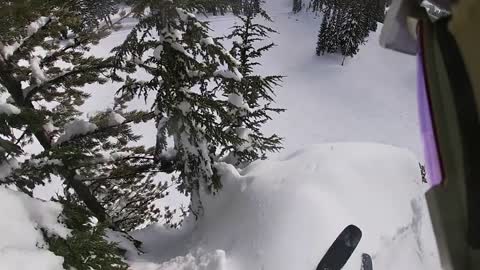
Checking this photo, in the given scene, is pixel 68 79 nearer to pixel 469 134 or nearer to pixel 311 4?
pixel 469 134

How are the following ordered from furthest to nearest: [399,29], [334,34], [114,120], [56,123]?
[334,34] < [56,123] < [114,120] < [399,29]

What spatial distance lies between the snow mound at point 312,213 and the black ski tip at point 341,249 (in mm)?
123

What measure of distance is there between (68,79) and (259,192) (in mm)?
4272

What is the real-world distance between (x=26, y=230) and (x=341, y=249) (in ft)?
13.0

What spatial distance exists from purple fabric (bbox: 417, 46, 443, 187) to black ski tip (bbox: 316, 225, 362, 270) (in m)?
4.47

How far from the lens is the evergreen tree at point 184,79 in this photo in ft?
21.5

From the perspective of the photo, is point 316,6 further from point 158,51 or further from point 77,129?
point 77,129

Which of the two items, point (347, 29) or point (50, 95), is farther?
point (347, 29)

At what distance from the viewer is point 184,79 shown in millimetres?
7023

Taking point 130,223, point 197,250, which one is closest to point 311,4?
point 130,223

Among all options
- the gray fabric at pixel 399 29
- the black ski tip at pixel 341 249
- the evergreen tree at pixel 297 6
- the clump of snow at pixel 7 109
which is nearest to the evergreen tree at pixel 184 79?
the clump of snow at pixel 7 109

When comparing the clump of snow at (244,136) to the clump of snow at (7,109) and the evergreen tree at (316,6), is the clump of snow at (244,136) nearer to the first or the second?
the clump of snow at (7,109)

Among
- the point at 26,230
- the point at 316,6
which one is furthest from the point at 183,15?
the point at 316,6

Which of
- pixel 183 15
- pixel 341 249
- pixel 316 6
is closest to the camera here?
pixel 341 249
